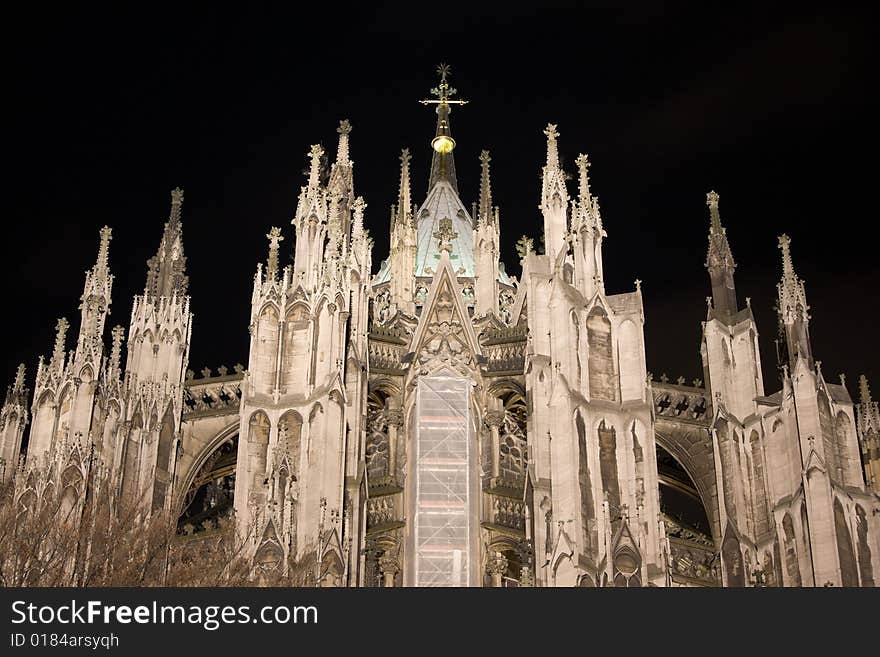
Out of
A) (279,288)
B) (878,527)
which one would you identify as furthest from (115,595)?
(878,527)

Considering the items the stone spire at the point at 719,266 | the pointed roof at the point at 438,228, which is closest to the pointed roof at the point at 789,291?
the stone spire at the point at 719,266

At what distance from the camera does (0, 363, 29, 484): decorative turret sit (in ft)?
139

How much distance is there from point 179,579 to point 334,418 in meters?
9.16

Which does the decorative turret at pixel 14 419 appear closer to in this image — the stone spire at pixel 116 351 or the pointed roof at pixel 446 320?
the stone spire at pixel 116 351

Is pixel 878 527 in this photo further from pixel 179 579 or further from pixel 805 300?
pixel 179 579

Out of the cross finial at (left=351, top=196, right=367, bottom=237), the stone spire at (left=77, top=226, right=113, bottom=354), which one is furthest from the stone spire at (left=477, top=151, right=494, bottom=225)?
the stone spire at (left=77, top=226, right=113, bottom=354)

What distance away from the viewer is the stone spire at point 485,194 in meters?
56.6

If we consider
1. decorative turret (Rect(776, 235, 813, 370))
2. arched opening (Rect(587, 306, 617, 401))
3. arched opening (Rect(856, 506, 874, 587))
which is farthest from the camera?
decorative turret (Rect(776, 235, 813, 370))

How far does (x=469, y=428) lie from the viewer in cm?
4194

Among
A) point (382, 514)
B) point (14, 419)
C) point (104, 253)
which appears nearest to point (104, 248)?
point (104, 253)

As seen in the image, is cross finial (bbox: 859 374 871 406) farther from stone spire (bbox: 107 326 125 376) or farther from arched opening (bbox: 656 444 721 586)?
stone spire (bbox: 107 326 125 376)

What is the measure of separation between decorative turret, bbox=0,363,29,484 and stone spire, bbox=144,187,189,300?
5349 millimetres

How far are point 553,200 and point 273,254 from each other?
371 inches

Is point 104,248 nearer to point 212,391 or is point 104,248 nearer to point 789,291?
point 212,391
